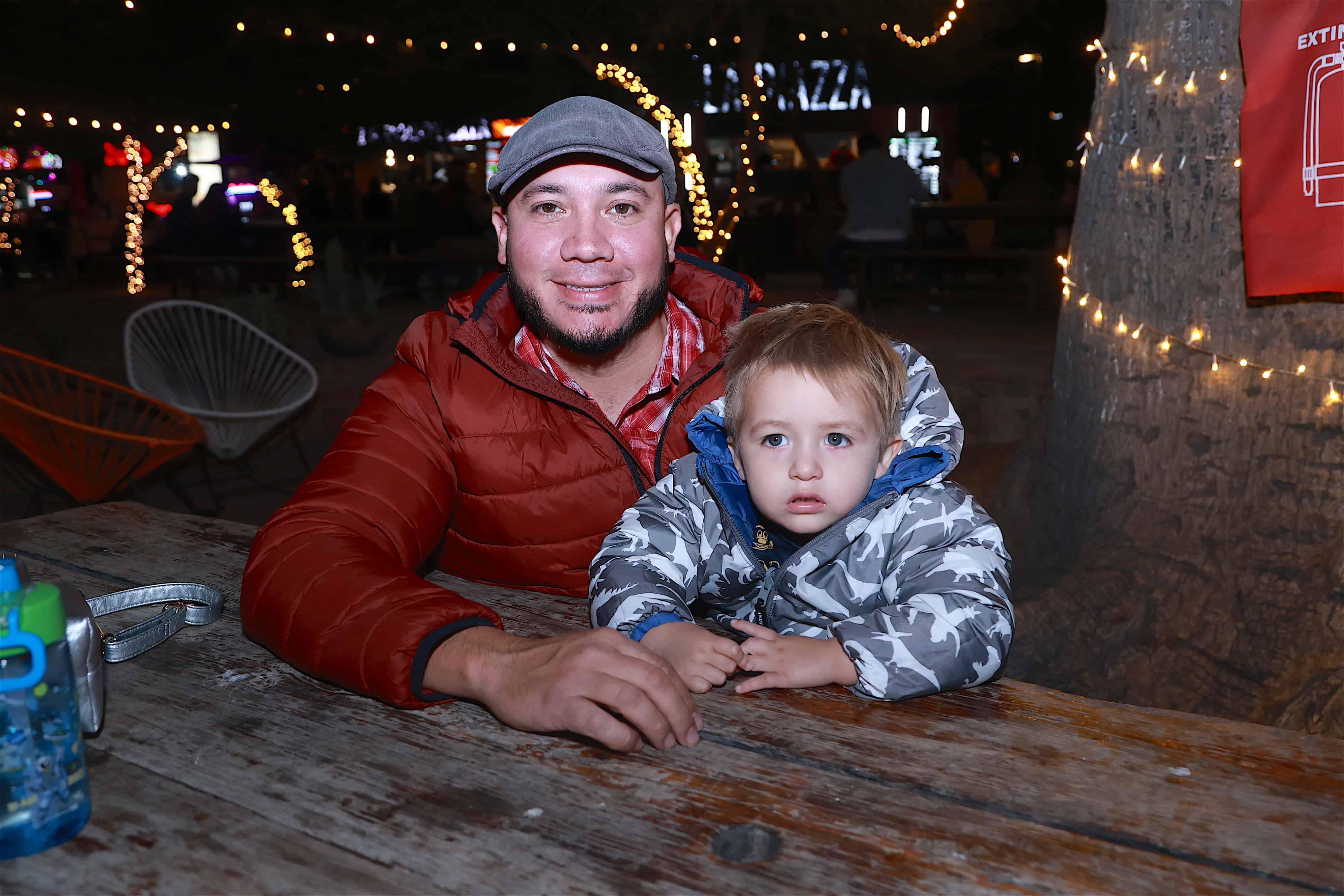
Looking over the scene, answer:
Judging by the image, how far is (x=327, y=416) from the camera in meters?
6.91

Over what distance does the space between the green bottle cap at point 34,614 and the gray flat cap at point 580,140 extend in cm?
116

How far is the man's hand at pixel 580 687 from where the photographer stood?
49.4 inches

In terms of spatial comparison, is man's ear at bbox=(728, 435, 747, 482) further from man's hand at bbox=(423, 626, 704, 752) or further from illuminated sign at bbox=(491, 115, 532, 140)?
illuminated sign at bbox=(491, 115, 532, 140)

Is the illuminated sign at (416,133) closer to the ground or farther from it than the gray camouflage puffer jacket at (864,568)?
farther from it

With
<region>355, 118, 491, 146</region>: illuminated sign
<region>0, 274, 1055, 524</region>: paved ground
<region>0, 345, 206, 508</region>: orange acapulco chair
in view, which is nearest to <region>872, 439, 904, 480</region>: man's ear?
<region>0, 274, 1055, 524</region>: paved ground

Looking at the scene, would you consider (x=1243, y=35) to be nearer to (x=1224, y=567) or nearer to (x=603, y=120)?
(x=1224, y=567)

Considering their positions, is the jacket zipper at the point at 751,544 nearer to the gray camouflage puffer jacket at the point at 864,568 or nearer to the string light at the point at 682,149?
the gray camouflage puffer jacket at the point at 864,568

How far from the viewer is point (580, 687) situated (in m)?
1.28

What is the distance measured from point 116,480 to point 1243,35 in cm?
427

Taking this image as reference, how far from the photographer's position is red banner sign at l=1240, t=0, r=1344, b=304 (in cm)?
237

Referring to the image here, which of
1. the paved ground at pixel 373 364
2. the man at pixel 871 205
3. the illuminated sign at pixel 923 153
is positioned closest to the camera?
the paved ground at pixel 373 364

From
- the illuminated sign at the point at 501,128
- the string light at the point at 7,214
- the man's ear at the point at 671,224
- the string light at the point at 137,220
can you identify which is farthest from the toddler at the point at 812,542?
the illuminated sign at the point at 501,128

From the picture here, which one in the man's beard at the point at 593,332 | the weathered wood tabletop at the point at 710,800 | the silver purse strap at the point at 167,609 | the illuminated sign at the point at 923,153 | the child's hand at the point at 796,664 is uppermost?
the illuminated sign at the point at 923,153

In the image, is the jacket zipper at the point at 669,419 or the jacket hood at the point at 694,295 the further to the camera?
the jacket hood at the point at 694,295
